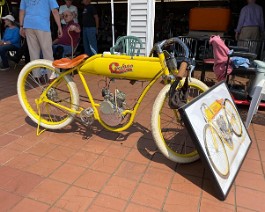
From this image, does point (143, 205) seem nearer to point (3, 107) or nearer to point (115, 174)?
point (115, 174)

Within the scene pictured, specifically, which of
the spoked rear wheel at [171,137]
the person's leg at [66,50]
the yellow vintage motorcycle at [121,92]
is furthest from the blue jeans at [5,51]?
the spoked rear wheel at [171,137]

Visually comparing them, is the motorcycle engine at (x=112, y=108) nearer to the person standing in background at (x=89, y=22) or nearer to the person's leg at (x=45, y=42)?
the person's leg at (x=45, y=42)

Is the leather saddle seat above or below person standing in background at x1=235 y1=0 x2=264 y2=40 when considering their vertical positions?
below

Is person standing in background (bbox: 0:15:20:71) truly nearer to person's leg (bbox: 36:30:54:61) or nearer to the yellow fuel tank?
person's leg (bbox: 36:30:54:61)

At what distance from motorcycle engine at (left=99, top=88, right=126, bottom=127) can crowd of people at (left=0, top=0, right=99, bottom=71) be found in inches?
55.2

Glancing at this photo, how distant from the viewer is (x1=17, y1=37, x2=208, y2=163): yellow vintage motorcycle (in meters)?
2.26

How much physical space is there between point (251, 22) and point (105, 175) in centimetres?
538

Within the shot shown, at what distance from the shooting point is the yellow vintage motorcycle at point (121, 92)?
2.26 meters

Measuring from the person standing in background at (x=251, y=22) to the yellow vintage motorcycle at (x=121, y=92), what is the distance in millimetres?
4136

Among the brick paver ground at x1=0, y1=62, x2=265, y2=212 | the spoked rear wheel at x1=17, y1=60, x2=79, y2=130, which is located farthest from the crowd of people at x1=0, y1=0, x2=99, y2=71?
the brick paver ground at x1=0, y1=62, x2=265, y2=212

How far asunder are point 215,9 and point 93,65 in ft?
17.5

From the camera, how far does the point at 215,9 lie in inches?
263

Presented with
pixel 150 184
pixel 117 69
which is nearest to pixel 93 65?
pixel 117 69

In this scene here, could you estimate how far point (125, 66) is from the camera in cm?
240
